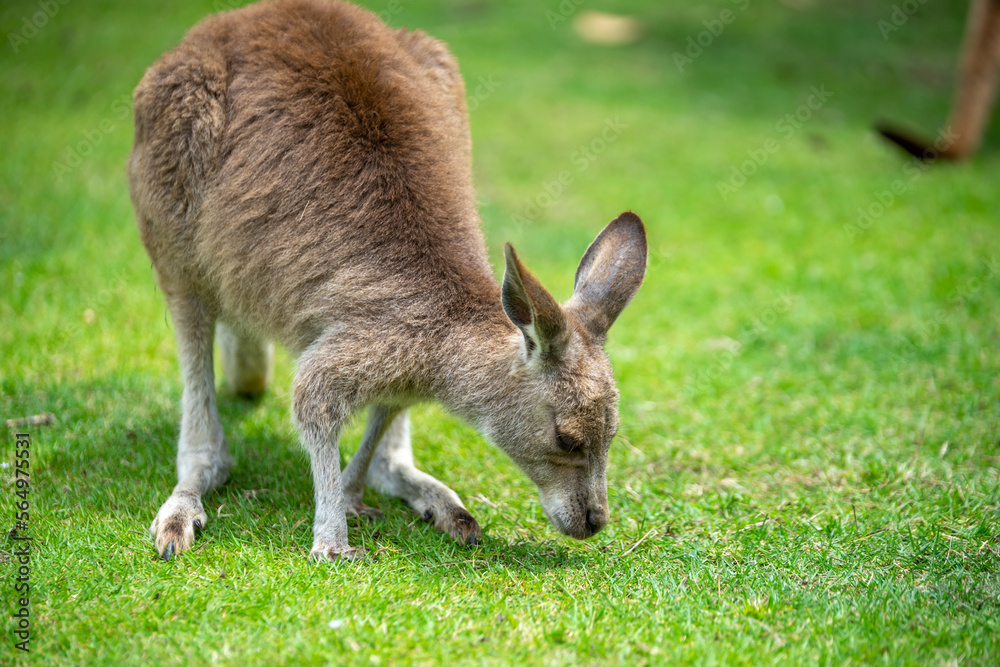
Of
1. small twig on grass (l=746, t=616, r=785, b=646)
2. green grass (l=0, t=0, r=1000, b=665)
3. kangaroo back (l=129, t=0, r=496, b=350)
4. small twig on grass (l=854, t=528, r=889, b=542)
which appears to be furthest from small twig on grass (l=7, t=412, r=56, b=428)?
small twig on grass (l=854, t=528, r=889, b=542)

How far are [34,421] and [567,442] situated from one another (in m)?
2.50

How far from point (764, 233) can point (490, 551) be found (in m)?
5.22

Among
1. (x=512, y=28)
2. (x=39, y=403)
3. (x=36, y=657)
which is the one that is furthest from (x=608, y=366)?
(x=512, y=28)

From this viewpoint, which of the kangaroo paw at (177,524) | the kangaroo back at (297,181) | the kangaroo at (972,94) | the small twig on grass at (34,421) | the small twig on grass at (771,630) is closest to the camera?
the small twig on grass at (771,630)

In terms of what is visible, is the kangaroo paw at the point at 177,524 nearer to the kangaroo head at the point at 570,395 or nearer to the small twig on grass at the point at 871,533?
the kangaroo head at the point at 570,395

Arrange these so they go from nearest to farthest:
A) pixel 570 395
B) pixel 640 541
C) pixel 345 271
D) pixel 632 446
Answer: pixel 570 395 < pixel 345 271 < pixel 640 541 < pixel 632 446

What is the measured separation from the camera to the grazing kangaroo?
3.26 metres

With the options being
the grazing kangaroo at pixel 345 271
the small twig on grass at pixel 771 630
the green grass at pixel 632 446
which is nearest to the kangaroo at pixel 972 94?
the green grass at pixel 632 446

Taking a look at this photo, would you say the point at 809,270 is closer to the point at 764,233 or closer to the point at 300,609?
the point at 764,233

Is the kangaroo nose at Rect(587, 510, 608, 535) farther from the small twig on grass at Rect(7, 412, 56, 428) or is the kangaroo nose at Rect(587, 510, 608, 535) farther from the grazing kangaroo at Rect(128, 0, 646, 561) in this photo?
the small twig on grass at Rect(7, 412, 56, 428)

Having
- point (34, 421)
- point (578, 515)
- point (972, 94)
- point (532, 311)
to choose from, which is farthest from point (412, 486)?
point (972, 94)

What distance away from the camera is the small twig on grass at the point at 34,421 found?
4.02 metres

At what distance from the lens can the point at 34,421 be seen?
4.05 meters

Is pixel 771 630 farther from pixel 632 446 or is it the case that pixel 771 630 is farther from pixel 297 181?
pixel 297 181
